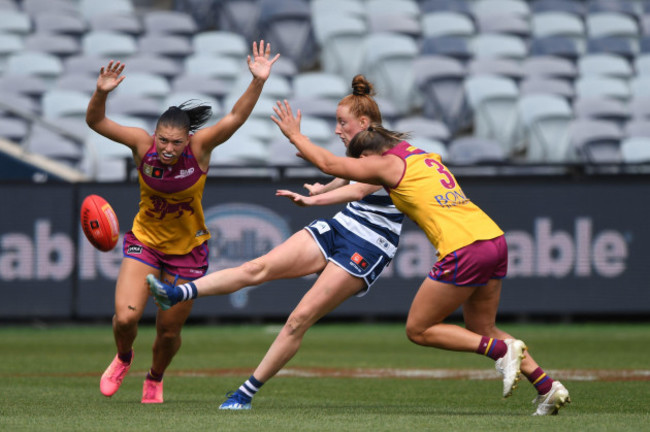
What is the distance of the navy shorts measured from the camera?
6.72m

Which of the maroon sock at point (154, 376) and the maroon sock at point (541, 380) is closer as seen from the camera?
the maroon sock at point (541, 380)

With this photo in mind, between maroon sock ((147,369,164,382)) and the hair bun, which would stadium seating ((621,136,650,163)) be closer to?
the hair bun

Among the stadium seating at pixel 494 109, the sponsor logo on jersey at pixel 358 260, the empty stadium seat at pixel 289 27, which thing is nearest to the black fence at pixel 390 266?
the stadium seating at pixel 494 109

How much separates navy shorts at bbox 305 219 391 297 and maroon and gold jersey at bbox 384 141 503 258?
Answer: 529mm

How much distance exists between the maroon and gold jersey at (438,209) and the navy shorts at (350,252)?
1.74ft

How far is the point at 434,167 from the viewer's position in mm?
6402

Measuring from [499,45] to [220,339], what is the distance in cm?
1022

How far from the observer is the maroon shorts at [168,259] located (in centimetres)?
725

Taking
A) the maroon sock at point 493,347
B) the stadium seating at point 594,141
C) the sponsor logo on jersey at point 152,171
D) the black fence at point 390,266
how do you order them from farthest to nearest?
the stadium seating at point 594,141 < the black fence at point 390,266 < the sponsor logo on jersey at point 152,171 < the maroon sock at point 493,347

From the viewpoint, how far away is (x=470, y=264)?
614cm

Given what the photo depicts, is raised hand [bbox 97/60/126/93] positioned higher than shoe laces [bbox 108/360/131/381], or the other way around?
raised hand [bbox 97/60/126/93]

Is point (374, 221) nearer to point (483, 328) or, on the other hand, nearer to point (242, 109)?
point (483, 328)

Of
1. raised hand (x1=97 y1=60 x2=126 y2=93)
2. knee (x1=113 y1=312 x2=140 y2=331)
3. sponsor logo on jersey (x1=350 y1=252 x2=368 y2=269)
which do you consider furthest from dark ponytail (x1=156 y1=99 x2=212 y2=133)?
sponsor logo on jersey (x1=350 y1=252 x2=368 y2=269)

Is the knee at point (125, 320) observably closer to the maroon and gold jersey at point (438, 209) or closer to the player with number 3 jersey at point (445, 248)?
the player with number 3 jersey at point (445, 248)
